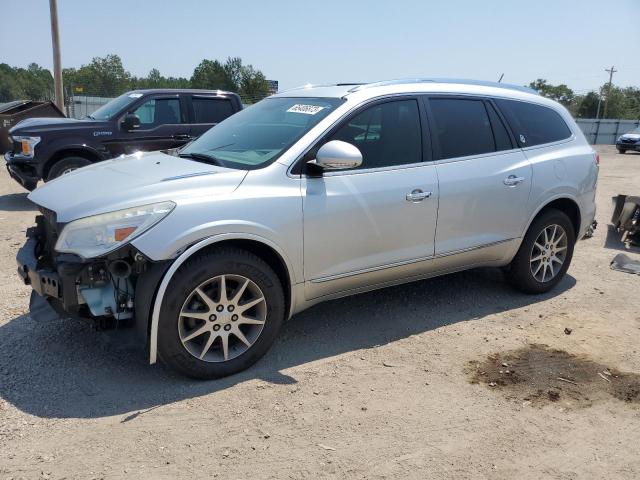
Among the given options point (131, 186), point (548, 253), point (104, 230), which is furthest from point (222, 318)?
point (548, 253)

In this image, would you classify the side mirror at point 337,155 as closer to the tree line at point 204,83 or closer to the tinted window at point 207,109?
the tinted window at point 207,109

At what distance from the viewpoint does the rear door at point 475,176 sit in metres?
4.37

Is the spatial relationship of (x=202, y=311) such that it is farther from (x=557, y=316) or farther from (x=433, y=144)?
(x=557, y=316)

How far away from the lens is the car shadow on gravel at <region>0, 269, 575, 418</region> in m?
3.28

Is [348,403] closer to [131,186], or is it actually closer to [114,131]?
[131,186]

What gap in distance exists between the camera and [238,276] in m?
3.43

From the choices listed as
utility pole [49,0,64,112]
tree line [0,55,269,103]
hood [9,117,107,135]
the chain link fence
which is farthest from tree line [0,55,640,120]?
hood [9,117,107,135]

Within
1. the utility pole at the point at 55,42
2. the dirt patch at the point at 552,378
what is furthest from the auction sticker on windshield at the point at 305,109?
the utility pole at the point at 55,42

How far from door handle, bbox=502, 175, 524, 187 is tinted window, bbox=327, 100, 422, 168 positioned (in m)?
0.89

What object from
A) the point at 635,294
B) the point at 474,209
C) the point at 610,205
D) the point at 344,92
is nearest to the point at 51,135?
the point at 344,92

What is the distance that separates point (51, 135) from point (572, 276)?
759cm

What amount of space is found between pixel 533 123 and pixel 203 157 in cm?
299

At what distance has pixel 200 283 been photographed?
3.30m

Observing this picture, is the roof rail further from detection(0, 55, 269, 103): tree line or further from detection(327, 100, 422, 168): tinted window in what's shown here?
detection(0, 55, 269, 103): tree line
